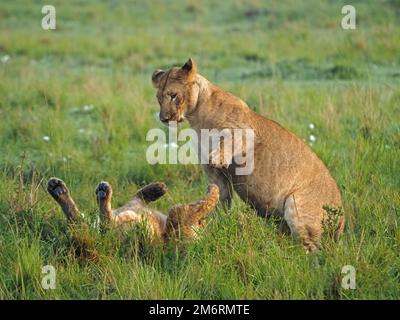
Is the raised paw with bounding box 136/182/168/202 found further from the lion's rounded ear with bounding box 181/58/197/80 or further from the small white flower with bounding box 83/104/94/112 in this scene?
the small white flower with bounding box 83/104/94/112

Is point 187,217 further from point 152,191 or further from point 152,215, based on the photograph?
point 152,191

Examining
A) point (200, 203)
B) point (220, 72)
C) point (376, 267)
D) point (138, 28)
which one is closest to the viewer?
point (376, 267)

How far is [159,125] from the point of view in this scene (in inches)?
341

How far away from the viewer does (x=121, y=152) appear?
795 cm

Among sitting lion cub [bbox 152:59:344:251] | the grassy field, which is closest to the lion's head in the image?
sitting lion cub [bbox 152:59:344:251]

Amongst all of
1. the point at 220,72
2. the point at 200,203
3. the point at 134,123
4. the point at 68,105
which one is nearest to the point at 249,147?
the point at 200,203

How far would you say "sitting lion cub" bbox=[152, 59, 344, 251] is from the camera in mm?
5582

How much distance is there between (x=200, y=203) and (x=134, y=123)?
3.36 m

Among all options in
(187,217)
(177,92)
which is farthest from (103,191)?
(177,92)

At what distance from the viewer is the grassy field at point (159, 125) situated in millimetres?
4816

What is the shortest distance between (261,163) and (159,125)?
3.07 m

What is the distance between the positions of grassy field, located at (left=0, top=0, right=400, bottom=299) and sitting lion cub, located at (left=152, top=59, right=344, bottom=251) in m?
0.19

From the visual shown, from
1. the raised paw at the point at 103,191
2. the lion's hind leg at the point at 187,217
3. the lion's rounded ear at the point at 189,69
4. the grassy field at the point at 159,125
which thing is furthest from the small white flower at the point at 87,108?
the lion's hind leg at the point at 187,217
